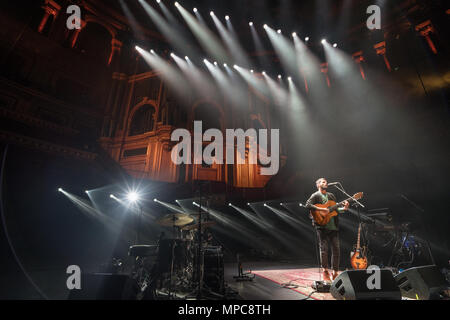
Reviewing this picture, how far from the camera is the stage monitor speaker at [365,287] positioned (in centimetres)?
253

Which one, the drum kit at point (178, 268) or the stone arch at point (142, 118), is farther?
the stone arch at point (142, 118)

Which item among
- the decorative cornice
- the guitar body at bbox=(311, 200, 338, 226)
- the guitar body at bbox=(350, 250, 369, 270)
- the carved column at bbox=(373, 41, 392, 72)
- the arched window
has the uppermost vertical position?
the carved column at bbox=(373, 41, 392, 72)

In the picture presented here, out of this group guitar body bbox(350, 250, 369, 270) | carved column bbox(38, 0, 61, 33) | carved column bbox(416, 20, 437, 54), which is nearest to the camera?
guitar body bbox(350, 250, 369, 270)

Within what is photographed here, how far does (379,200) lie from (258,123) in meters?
10.2

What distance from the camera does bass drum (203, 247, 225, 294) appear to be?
367cm

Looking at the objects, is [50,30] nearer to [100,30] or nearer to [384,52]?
[100,30]

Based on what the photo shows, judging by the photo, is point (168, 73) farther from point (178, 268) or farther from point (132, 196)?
point (178, 268)

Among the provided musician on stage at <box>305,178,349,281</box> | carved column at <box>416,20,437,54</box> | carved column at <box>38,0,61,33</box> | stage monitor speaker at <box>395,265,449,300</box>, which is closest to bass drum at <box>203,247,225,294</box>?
musician on stage at <box>305,178,349,281</box>

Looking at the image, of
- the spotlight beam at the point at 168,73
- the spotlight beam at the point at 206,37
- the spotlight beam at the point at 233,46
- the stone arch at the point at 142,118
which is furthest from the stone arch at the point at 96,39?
the spotlight beam at the point at 233,46

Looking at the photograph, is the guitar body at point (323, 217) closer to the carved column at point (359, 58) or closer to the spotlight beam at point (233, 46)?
the carved column at point (359, 58)

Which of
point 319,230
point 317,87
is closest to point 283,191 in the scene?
point 319,230

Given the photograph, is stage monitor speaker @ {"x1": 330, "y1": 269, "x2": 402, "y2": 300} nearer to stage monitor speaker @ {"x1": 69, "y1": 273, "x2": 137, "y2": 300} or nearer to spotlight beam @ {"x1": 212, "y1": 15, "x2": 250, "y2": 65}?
stage monitor speaker @ {"x1": 69, "y1": 273, "x2": 137, "y2": 300}

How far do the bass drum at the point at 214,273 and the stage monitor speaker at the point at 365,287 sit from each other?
1.93 m

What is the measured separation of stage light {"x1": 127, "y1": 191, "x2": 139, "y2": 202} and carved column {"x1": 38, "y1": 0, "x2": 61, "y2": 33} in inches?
433
